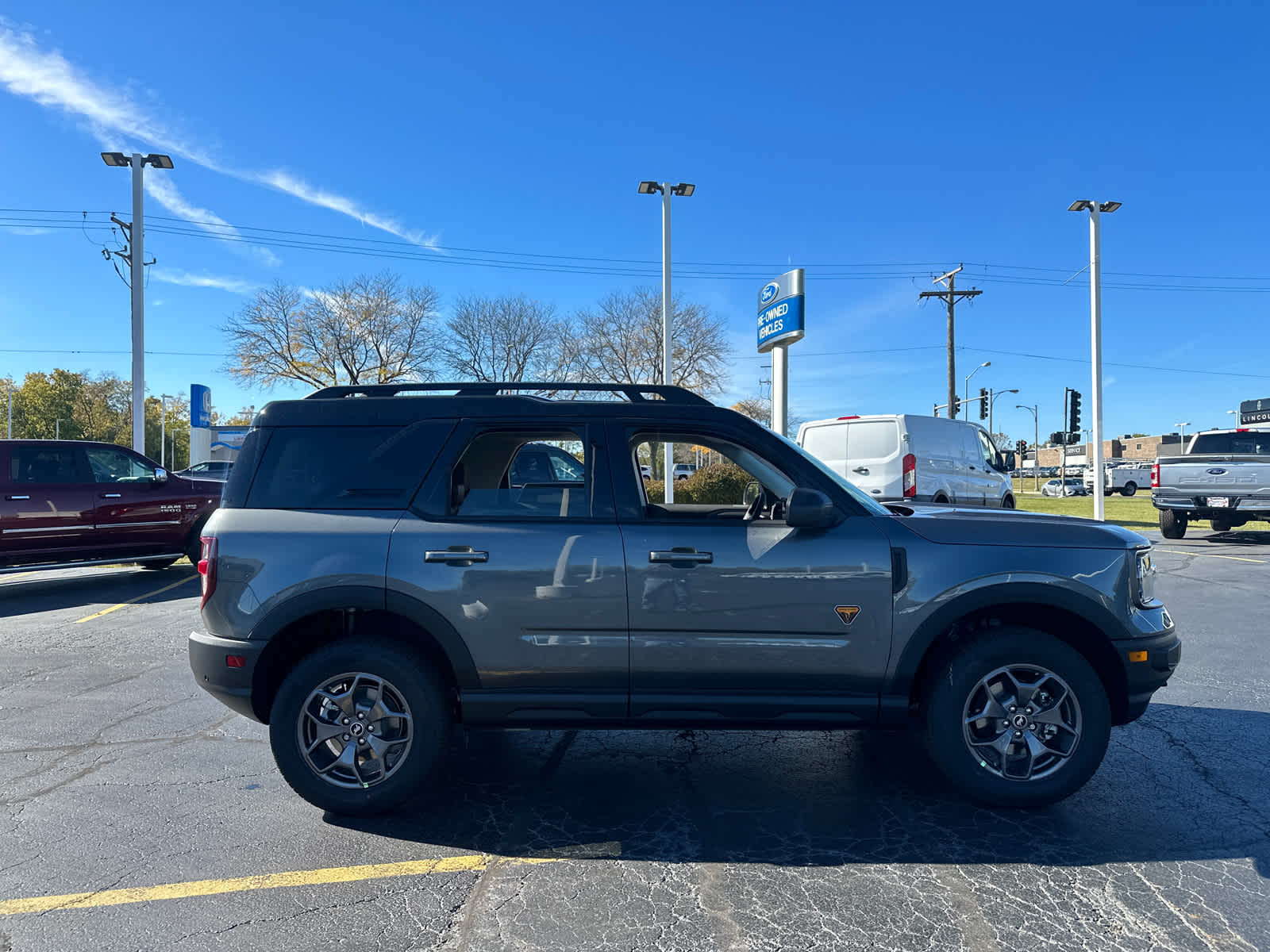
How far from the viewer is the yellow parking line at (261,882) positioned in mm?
2812

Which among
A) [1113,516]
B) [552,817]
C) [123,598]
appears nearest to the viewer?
[552,817]

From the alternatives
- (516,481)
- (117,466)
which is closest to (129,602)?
(117,466)

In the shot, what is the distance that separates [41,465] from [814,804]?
33.3 ft

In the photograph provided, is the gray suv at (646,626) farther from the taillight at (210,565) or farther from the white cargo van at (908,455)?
the white cargo van at (908,455)

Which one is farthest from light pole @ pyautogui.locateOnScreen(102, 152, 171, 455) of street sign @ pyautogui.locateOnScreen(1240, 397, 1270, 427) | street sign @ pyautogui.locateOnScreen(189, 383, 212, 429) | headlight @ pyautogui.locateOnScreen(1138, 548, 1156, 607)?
street sign @ pyautogui.locateOnScreen(1240, 397, 1270, 427)

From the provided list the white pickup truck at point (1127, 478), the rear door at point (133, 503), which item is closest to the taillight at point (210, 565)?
the rear door at point (133, 503)

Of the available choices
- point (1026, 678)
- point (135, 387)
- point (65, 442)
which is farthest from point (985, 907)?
point (135, 387)

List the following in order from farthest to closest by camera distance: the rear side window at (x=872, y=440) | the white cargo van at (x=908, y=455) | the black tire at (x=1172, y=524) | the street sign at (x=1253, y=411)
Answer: the street sign at (x=1253, y=411) → the black tire at (x=1172, y=524) → the rear side window at (x=872, y=440) → the white cargo van at (x=908, y=455)

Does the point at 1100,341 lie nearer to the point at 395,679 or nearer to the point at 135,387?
the point at 395,679

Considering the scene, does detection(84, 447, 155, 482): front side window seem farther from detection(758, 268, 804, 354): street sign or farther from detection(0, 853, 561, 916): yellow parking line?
detection(758, 268, 804, 354): street sign

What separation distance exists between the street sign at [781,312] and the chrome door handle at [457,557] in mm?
14435

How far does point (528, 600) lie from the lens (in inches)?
134

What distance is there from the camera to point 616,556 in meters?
3.42

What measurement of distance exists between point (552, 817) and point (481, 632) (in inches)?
35.4
